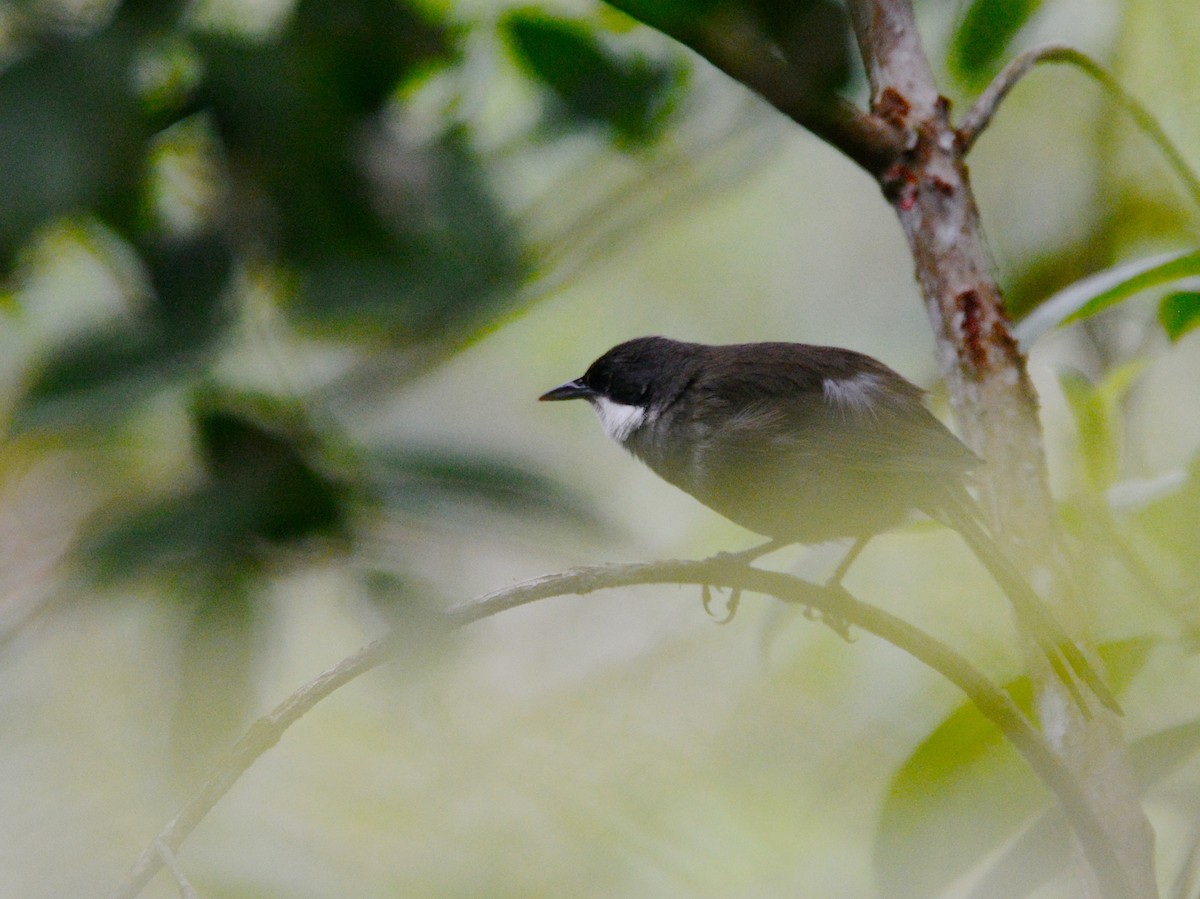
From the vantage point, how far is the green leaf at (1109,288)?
5.82 feet

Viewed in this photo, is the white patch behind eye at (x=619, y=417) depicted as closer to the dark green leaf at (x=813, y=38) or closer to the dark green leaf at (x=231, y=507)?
the dark green leaf at (x=813, y=38)

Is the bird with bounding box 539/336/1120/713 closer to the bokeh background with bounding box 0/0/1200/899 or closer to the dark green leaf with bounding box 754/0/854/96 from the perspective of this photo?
the bokeh background with bounding box 0/0/1200/899

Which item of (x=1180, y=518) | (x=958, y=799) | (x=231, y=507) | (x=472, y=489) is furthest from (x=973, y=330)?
(x=231, y=507)

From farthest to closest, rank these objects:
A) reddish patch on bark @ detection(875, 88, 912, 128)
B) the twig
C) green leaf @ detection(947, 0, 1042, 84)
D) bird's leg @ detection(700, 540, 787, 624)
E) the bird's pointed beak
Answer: the bird's pointed beak, bird's leg @ detection(700, 540, 787, 624), green leaf @ detection(947, 0, 1042, 84), reddish patch on bark @ detection(875, 88, 912, 128), the twig

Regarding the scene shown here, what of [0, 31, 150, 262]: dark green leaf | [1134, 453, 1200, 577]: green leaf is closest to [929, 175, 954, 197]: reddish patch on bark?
[1134, 453, 1200, 577]: green leaf

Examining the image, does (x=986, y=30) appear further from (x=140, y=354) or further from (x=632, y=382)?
(x=140, y=354)

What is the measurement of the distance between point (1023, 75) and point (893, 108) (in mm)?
296

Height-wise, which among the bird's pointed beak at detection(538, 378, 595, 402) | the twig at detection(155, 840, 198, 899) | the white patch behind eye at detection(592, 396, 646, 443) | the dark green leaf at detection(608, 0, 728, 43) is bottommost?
the twig at detection(155, 840, 198, 899)

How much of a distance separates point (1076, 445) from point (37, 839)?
2029 mm

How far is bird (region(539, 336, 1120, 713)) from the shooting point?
233cm

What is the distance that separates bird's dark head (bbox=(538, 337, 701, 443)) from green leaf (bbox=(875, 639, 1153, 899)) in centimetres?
119

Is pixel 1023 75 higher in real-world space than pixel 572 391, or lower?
higher

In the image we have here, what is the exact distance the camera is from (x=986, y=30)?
92.9 inches

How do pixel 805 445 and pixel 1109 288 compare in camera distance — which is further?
pixel 805 445
